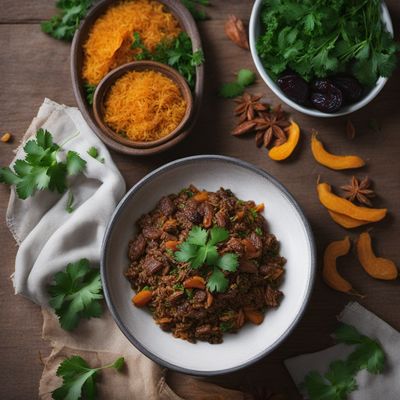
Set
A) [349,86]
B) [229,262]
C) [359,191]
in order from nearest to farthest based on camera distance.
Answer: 1. [229,262]
2. [349,86]
3. [359,191]

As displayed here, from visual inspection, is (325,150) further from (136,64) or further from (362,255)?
(136,64)

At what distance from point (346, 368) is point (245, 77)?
5.82 ft

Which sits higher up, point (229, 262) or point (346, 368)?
point (229, 262)

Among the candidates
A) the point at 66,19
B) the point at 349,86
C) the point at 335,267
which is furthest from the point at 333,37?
the point at 66,19

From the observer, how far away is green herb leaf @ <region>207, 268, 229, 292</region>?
261 centimetres

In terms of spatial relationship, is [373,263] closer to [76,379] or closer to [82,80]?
[76,379]

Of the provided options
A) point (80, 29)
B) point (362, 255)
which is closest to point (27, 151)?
point (80, 29)

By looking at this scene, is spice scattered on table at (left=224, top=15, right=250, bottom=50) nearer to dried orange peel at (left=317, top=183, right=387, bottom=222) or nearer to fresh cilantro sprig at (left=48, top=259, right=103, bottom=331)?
dried orange peel at (left=317, top=183, right=387, bottom=222)

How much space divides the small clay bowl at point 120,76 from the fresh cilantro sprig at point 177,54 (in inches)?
3.3

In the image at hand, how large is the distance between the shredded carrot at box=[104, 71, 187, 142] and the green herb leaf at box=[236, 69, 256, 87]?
0.40 m

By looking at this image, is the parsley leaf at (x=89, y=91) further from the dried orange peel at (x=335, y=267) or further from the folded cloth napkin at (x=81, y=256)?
the dried orange peel at (x=335, y=267)

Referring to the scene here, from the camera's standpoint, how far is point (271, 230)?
9.83 feet

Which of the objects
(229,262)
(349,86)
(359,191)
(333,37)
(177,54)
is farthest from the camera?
(359,191)

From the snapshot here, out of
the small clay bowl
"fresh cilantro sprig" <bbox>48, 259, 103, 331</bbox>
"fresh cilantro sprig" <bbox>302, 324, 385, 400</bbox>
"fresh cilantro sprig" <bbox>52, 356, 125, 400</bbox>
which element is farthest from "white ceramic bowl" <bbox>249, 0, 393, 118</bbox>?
"fresh cilantro sprig" <bbox>52, 356, 125, 400</bbox>
